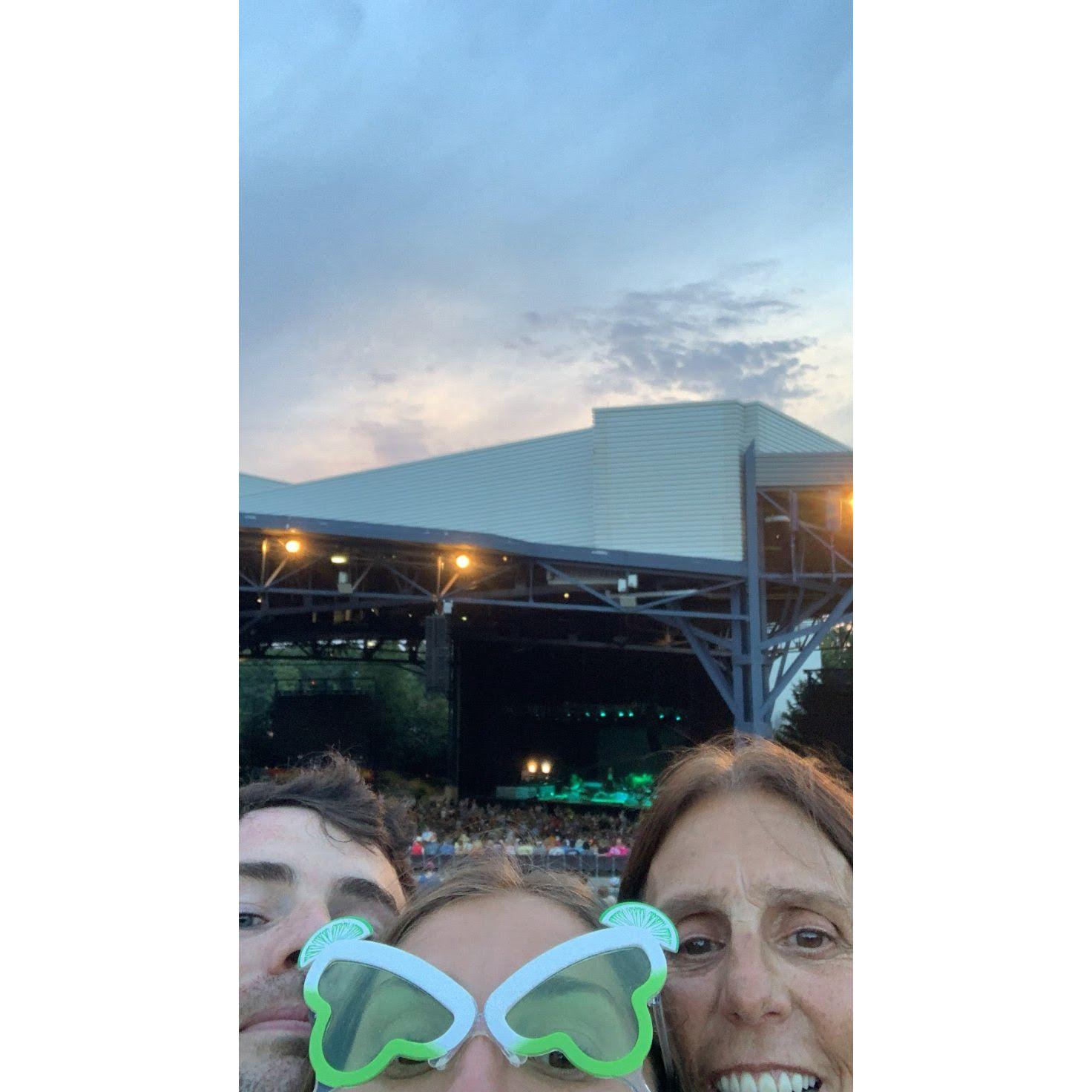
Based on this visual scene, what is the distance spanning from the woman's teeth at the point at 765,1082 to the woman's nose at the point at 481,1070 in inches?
11.0

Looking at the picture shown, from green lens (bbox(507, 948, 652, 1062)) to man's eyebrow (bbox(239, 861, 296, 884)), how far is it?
0.42m

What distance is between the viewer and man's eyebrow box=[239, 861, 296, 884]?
1.48 meters

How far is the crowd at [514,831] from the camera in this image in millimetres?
1472

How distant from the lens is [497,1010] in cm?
125

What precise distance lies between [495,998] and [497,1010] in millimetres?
14

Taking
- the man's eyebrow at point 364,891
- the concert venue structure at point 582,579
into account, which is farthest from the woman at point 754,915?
the man's eyebrow at point 364,891

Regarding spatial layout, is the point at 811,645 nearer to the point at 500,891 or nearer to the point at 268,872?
the point at 500,891

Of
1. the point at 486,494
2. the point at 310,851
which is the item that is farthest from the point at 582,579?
the point at 310,851

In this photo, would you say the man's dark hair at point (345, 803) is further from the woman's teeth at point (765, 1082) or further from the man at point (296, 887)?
the woman's teeth at point (765, 1082)

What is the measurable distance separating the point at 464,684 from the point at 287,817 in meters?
0.34

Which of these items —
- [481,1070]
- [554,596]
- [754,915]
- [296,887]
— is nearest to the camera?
[481,1070]
